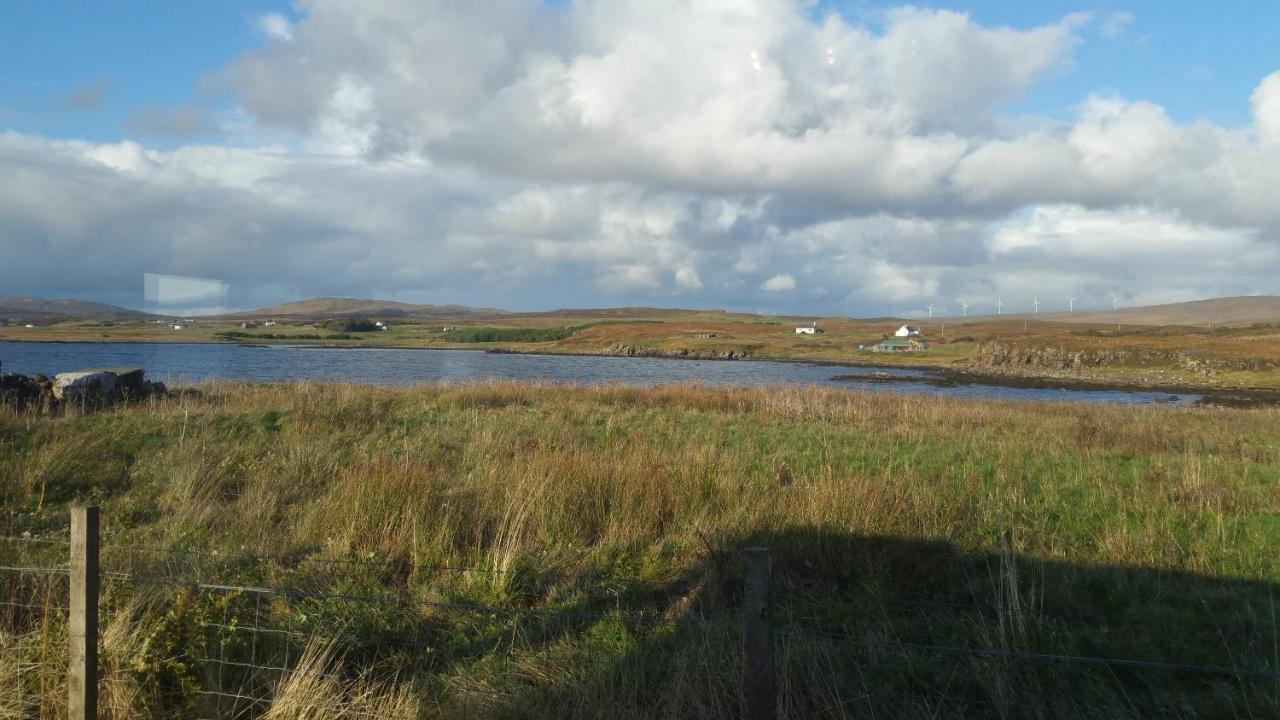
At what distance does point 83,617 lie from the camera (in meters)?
3.68

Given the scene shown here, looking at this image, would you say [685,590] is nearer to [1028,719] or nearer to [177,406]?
[1028,719]

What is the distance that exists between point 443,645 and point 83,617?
2.31 metres

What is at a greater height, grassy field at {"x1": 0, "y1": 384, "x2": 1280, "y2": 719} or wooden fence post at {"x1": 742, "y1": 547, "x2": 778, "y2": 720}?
wooden fence post at {"x1": 742, "y1": 547, "x2": 778, "y2": 720}

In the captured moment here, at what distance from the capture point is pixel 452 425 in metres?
15.3

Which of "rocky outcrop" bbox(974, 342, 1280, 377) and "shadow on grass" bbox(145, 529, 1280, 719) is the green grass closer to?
"rocky outcrop" bbox(974, 342, 1280, 377)

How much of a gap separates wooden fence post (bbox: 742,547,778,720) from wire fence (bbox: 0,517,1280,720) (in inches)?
2.0

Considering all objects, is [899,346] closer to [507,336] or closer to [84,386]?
[507,336]

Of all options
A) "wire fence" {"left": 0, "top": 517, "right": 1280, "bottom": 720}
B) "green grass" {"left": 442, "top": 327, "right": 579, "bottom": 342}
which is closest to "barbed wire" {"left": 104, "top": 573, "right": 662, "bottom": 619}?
"wire fence" {"left": 0, "top": 517, "right": 1280, "bottom": 720}

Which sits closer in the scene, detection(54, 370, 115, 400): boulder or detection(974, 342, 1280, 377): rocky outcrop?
detection(54, 370, 115, 400): boulder

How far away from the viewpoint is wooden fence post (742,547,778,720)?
10.5ft

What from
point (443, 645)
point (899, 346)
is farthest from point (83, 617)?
point (899, 346)

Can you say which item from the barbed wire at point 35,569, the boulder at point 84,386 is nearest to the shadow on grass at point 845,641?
the barbed wire at point 35,569

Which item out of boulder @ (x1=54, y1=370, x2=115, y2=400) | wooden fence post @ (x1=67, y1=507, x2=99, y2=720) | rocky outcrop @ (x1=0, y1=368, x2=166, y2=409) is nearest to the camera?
wooden fence post @ (x1=67, y1=507, x2=99, y2=720)

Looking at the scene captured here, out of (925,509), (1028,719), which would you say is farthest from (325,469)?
(1028,719)
